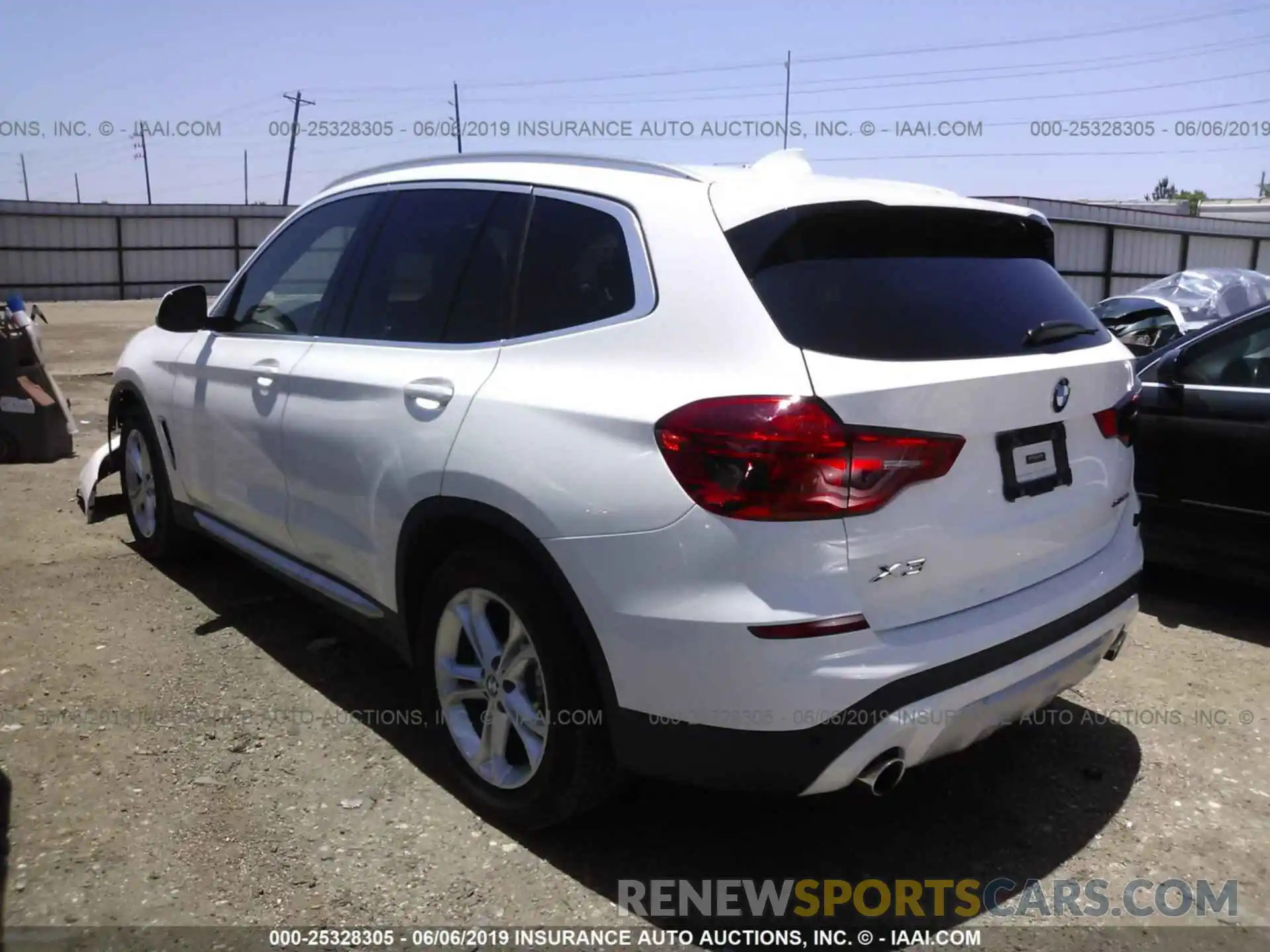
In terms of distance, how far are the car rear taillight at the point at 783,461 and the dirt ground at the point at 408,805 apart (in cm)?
113

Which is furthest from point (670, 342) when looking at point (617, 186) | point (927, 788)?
point (927, 788)

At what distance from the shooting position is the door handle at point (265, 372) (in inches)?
157

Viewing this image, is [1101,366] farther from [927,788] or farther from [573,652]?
[573,652]

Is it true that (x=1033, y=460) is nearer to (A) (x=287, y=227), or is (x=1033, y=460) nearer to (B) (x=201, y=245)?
(A) (x=287, y=227)

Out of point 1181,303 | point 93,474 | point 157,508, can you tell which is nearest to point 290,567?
point 157,508

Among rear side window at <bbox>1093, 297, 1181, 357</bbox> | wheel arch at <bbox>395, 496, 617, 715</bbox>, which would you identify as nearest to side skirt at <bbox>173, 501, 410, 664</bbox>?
wheel arch at <bbox>395, 496, 617, 715</bbox>

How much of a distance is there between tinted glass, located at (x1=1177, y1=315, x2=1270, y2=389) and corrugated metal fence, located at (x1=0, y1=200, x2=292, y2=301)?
91.7 feet

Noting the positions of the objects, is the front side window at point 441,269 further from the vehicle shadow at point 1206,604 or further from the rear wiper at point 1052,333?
the vehicle shadow at point 1206,604

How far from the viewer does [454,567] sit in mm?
3080

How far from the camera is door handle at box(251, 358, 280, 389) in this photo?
3980 mm

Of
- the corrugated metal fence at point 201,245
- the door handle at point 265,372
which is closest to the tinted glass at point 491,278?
the door handle at point 265,372

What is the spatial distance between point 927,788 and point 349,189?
2903mm

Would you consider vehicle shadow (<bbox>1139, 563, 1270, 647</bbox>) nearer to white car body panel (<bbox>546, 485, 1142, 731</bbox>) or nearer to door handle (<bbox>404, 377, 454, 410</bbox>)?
white car body panel (<bbox>546, 485, 1142, 731</bbox>)

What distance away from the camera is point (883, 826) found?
3.18m
